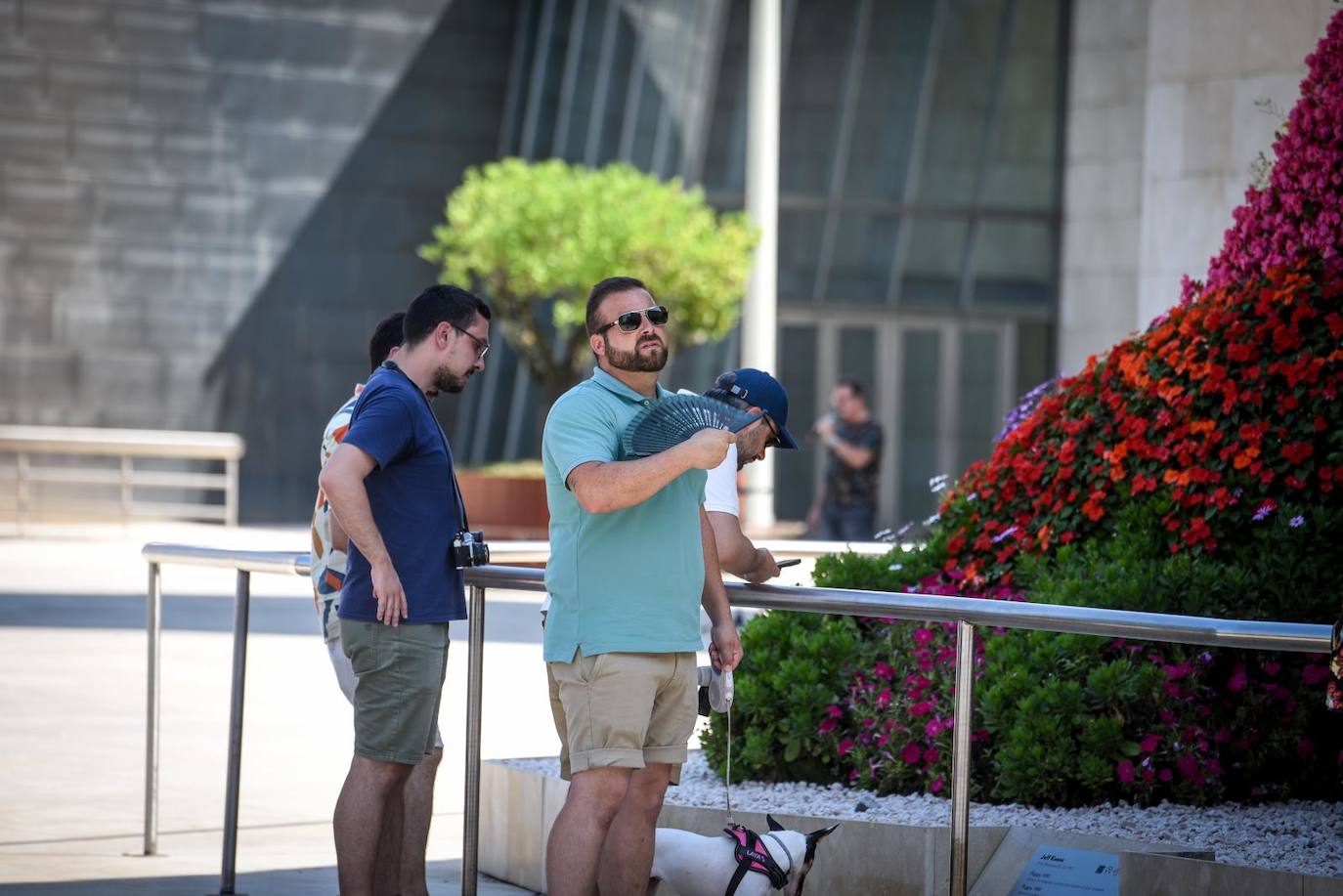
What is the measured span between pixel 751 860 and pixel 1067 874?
3.18 feet

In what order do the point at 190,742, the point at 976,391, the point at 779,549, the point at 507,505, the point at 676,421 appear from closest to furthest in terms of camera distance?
the point at 676,421
the point at 779,549
the point at 190,742
the point at 507,505
the point at 976,391

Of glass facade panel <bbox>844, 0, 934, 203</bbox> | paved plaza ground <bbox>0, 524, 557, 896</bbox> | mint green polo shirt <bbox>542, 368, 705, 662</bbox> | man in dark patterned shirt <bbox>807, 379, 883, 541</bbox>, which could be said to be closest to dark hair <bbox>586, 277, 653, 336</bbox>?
mint green polo shirt <bbox>542, 368, 705, 662</bbox>

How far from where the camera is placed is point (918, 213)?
94.6ft

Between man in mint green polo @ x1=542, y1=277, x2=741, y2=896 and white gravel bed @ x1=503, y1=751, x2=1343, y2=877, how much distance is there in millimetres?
1182

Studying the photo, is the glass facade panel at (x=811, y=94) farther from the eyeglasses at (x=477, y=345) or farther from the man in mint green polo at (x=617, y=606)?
the man in mint green polo at (x=617, y=606)

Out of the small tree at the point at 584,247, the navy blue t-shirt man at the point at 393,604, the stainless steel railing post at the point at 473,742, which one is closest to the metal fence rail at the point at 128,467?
the small tree at the point at 584,247

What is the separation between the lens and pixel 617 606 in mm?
4883

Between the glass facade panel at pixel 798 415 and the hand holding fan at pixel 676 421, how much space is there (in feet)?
76.8

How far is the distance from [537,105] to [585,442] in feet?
82.2

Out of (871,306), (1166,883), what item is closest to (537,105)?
(871,306)

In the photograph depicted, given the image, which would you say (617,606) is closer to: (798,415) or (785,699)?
(785,699)

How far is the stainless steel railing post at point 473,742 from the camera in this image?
Result: 5.98 meters

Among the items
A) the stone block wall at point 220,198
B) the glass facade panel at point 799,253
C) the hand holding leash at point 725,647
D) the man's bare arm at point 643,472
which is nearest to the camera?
the man's bare arm at point 643,472

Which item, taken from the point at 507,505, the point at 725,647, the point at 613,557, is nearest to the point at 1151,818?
the point at 725,647
